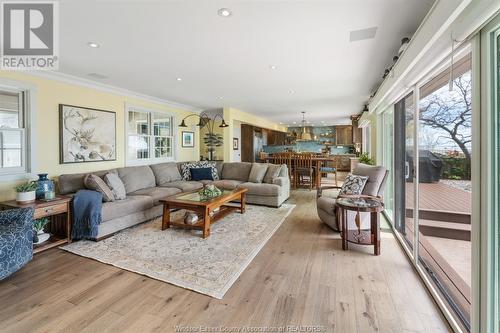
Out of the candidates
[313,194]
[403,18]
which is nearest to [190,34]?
[403,18]

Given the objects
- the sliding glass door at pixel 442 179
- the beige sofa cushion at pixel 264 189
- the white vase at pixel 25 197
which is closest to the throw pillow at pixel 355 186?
the sliding glass door at pixel 442 179

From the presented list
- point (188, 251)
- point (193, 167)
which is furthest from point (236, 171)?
point (188, 251)

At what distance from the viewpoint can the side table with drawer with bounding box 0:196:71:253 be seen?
2822 millimetres

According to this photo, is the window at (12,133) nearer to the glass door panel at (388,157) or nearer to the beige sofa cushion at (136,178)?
the beige sofa cushion at (136,178)

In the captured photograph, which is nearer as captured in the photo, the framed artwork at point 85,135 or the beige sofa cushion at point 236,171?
the framed artwork at point 85,135

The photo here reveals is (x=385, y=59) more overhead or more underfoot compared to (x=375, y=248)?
more overhead

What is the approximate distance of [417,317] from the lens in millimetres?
1744

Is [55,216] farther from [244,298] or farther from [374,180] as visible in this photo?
[374,180]

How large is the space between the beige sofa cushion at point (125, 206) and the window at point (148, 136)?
1.51 m

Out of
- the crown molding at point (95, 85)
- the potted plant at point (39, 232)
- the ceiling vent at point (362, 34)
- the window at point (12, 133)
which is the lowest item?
the potted plant at point (39, 232)

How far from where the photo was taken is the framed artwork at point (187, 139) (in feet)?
21.7

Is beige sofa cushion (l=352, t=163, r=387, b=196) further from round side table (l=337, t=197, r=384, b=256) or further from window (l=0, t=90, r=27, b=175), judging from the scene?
window (l=0, t=90, r=27, b=175)

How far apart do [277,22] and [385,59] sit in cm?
183

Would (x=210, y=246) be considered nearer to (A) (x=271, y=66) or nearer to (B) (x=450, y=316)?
(B) (x=450, y=316)
